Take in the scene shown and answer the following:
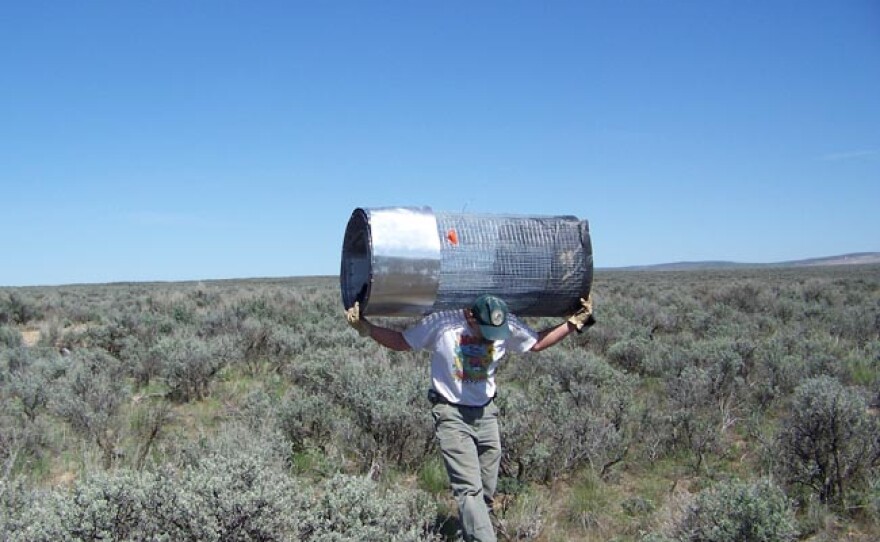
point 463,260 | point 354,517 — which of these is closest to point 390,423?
point 463,260

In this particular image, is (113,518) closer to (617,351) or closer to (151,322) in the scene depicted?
(617,351)

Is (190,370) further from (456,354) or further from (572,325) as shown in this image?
(572,325)

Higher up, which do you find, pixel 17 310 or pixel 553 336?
pixel 553 336

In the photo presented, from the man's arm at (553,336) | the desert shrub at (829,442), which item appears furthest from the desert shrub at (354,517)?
the desert shrub at (829,442)

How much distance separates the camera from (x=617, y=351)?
34.3ft

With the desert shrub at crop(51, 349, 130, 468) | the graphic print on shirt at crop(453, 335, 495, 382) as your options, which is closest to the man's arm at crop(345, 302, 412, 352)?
the graphic print on shirt at crop(453, 335, 495, 382)

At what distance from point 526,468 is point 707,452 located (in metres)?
1.89

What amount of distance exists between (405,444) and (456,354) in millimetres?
2147

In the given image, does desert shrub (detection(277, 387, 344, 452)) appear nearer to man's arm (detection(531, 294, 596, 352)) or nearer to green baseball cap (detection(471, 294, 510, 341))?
man's arm (detection(531, 294, 596, 352))

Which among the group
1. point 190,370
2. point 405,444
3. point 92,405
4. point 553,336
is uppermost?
point 553,336

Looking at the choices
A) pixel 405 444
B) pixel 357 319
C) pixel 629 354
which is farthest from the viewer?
pixel 629 354

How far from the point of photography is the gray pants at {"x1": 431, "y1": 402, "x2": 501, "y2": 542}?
3854 millimetres

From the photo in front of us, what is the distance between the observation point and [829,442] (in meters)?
5.31

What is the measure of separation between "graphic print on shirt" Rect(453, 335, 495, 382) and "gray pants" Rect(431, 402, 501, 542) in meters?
0.21
